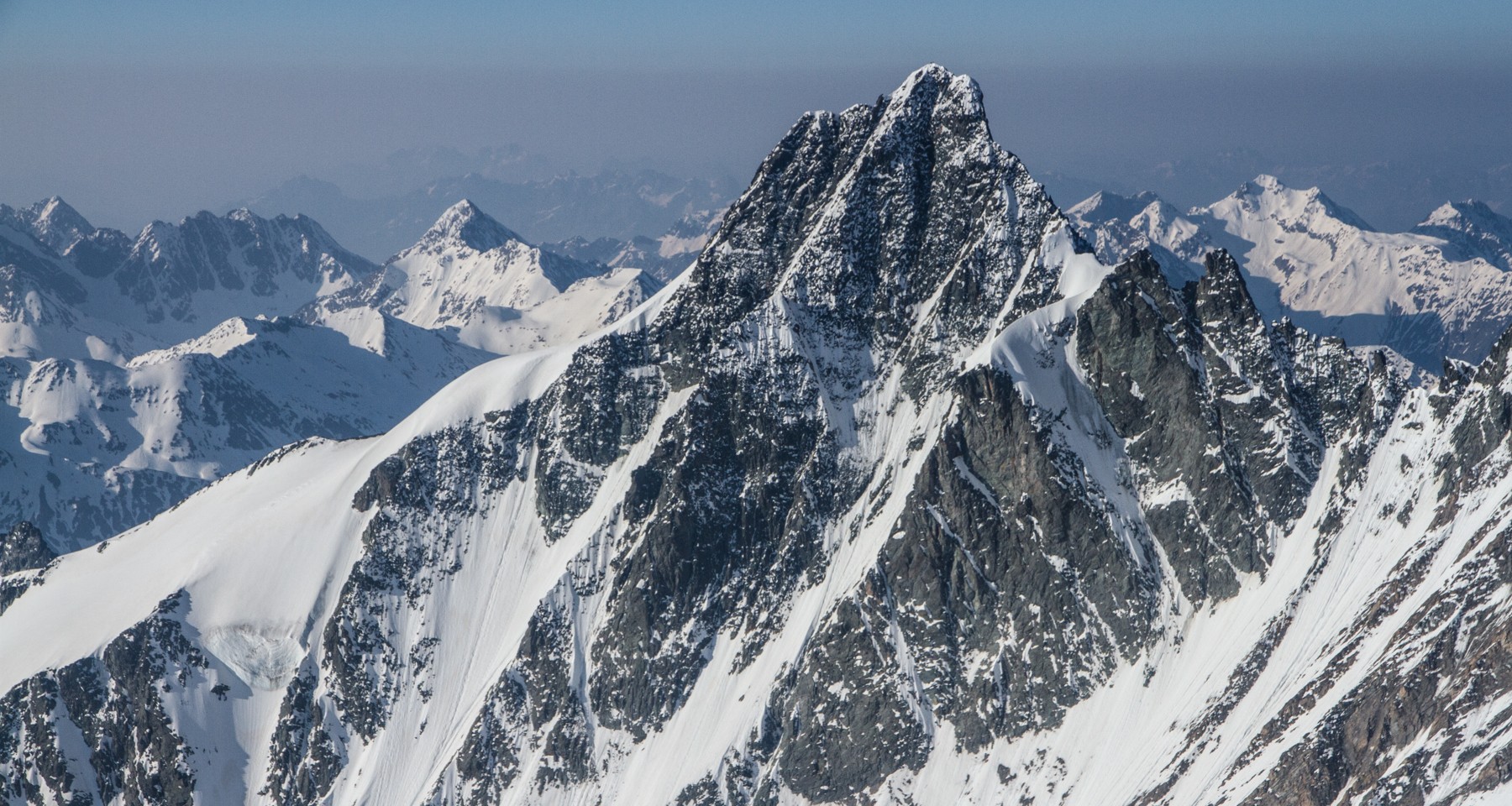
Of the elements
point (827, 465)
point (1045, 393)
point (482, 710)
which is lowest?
point (482, 710)

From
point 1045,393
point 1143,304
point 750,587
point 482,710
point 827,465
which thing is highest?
point 1143,304

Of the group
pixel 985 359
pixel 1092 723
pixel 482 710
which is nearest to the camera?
pixel 1092 723

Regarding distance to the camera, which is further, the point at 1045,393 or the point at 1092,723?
the point at 1045,393

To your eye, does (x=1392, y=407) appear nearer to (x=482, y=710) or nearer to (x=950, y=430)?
(x=950, y=430)

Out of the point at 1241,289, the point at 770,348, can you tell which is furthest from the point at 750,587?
the point at 1241,289

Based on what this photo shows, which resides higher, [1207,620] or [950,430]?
[950,430]

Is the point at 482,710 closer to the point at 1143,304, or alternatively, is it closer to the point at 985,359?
the point at 985,359

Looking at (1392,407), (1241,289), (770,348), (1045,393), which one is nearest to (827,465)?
(770,348)

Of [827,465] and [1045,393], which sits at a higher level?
[1045,393]

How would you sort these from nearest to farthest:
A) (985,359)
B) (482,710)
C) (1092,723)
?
1. (1092,723)
2. (985,359)
3. (482,710)
